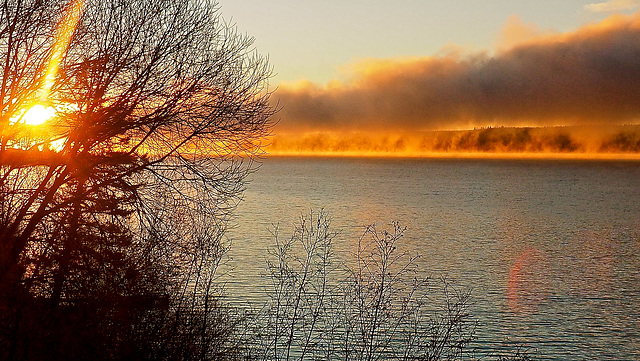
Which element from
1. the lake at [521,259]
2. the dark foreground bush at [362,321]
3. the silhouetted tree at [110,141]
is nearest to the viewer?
the silhouetted tree at [110,141]

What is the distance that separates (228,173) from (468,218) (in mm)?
Answer: 64283

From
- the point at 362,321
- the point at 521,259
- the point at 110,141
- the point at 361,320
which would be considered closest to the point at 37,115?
the point at 110,141

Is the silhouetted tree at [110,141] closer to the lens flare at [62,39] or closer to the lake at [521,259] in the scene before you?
the lens flare at [62,39]

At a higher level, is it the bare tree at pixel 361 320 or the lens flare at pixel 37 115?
the lens flare at pixel 37 115

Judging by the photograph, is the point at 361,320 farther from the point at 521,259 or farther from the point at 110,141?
the point at 521,259

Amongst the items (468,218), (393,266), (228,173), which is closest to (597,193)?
(468,218)

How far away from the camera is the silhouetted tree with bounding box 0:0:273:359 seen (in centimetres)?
1945

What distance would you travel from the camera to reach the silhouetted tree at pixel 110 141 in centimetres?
1945

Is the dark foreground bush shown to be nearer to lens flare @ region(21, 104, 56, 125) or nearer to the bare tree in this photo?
the bare tree

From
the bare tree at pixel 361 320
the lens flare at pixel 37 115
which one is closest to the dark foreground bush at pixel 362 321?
the bare tree at pixel 361 320

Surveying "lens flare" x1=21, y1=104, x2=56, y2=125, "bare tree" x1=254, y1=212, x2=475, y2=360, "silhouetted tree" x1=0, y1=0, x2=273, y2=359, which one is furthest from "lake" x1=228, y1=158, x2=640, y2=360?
"lens flare" x1=21, y1=104, x2=56, y2=125

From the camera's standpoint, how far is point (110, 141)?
21828mm

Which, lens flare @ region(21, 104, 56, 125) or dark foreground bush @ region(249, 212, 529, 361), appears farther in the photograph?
dark foreground bush @ region(249, 212, 529, 361)

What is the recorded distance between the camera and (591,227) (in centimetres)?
7550
